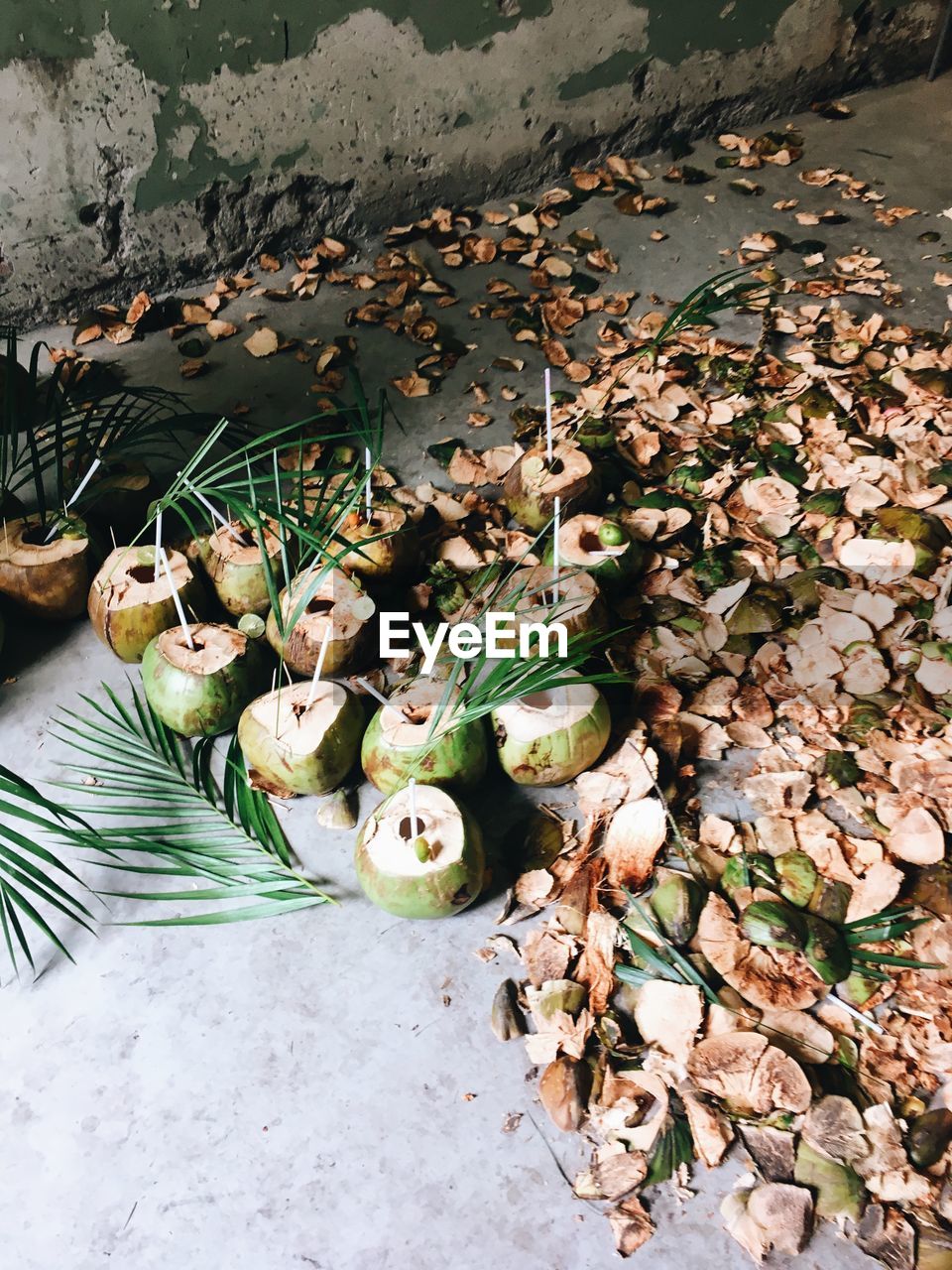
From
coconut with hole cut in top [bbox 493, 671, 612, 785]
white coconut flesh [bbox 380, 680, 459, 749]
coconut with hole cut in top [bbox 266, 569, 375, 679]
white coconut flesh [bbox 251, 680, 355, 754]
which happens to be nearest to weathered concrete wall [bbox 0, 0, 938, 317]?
coconut with hole cut in top [bbox 266, 569, 375, 679]

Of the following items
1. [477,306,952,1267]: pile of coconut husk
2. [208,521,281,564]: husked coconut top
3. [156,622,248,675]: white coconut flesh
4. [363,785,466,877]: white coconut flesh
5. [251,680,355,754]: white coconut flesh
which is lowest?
[477,306,952,1267]: pile of coconut husk

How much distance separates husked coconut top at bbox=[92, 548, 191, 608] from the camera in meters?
1.92

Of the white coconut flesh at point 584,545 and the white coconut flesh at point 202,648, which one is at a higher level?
the white coconut flesh at point 584,545

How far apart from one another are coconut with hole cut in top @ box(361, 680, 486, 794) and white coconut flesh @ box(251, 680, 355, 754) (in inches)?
3.0

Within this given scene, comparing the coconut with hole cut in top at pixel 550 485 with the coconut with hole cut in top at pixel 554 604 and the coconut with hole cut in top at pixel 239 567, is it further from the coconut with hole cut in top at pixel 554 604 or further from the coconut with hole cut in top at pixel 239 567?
the coconut with hole cut in top at pixel 239 567

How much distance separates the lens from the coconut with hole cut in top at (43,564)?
6.55 ft

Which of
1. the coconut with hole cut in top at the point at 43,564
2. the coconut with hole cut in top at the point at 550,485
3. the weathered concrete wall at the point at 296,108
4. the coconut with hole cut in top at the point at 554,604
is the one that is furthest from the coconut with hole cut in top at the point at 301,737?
the weathered concrete wall at the point at 296,108

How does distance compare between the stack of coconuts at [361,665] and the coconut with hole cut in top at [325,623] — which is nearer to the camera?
the stack of coconuts at [361,665]

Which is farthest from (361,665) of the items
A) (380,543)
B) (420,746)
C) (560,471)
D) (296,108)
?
(296,108)

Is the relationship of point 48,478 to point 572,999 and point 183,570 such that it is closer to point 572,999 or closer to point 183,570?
point 183,570

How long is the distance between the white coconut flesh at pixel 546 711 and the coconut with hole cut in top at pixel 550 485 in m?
0.55

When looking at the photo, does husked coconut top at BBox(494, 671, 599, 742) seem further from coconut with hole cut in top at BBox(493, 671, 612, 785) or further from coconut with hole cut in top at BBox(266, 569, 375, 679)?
coconut with hole cut in top at BBox(266, 569, 375, 679)

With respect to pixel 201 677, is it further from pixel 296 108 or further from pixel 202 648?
pixel 296 108

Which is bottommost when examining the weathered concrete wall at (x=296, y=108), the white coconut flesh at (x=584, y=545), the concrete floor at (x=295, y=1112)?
the concrete floor at (x=295, y=1112)
